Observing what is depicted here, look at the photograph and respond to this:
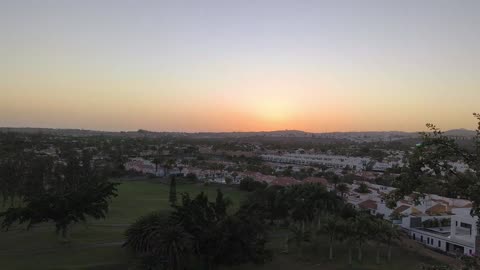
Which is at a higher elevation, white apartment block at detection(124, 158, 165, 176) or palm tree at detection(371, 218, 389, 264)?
palm tree at detection(371, 218, 389, 264)

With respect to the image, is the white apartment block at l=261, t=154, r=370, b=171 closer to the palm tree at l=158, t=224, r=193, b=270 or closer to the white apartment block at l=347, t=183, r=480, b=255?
the white apartment block at l=347, t=183, r=480, b=255

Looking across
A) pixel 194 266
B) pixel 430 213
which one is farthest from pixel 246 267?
pixel 430 213

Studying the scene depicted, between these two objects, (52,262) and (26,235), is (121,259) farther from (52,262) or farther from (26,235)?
(26,235)

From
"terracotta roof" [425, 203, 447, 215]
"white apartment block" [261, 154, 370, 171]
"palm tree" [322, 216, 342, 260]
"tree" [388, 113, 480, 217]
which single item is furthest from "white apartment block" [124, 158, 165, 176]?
"tree" [388, 113, 480, 217]

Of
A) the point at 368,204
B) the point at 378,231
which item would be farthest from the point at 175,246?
the point at 368,204

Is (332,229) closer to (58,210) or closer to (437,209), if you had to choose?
(58,210)

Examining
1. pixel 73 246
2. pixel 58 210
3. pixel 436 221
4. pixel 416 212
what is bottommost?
pixel 73 246

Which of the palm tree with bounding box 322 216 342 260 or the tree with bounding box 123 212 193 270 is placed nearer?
the tree with bounding box 123 212 193 270

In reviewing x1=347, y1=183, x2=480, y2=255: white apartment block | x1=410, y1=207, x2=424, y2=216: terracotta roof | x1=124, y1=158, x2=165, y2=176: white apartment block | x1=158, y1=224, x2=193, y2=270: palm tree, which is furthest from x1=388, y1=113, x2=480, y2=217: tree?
x1=124, y1=158, x2=165, y2=176: white apartment block

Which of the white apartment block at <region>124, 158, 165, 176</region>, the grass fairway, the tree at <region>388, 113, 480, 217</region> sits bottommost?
the grass fairway

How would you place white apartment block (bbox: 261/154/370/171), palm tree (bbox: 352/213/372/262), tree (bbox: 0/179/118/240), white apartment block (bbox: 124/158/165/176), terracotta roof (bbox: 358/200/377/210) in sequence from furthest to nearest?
white apartment block (bbox: 261/154/370/171), white apartment block (bbox: 124/158/165/176), terracotta roof (bbox: 358/200/377/210), palm tree (bbox: 352/213/372/262), tree (bbox: 0/179/118/240)

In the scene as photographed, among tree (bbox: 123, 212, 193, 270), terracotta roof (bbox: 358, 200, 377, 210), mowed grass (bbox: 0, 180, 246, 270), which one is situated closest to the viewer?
tree (bbox: 123, 212, 193, 270)
